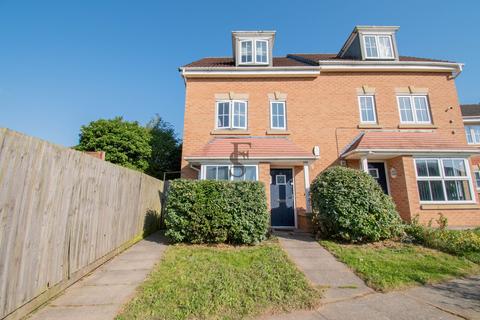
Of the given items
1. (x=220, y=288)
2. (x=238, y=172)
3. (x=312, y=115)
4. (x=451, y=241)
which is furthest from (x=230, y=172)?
(x=451, y=241)

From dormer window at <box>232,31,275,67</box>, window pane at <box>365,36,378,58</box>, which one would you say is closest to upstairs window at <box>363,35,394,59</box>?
window pane at <box>365,36,378,58</box>

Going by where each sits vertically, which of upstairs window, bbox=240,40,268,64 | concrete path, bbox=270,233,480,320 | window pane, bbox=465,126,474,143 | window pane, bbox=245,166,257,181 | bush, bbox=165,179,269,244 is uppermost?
upstairs window, bbox=240,40,268,64

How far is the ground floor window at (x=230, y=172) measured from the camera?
9.20 metres

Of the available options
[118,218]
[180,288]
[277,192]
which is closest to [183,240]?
[118,218]

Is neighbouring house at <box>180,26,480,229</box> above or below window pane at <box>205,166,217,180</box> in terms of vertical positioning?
above

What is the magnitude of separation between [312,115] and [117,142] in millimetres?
12254

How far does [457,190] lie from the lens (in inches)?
354

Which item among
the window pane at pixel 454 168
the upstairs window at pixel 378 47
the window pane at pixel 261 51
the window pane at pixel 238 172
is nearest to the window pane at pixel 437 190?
the window pane at pixel 454 168

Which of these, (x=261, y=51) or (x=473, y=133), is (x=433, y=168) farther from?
(x=473, y=133)

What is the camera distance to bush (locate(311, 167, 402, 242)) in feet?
21.7

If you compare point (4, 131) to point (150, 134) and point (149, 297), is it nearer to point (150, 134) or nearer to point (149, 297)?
point (149, 297)

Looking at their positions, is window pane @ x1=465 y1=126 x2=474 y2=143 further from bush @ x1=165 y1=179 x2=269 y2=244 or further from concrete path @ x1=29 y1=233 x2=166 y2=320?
concrete path @ x1=29 y1=233 x2=166 y2=320

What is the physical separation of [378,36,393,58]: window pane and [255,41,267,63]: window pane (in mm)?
6240

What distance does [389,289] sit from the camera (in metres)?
4.01
